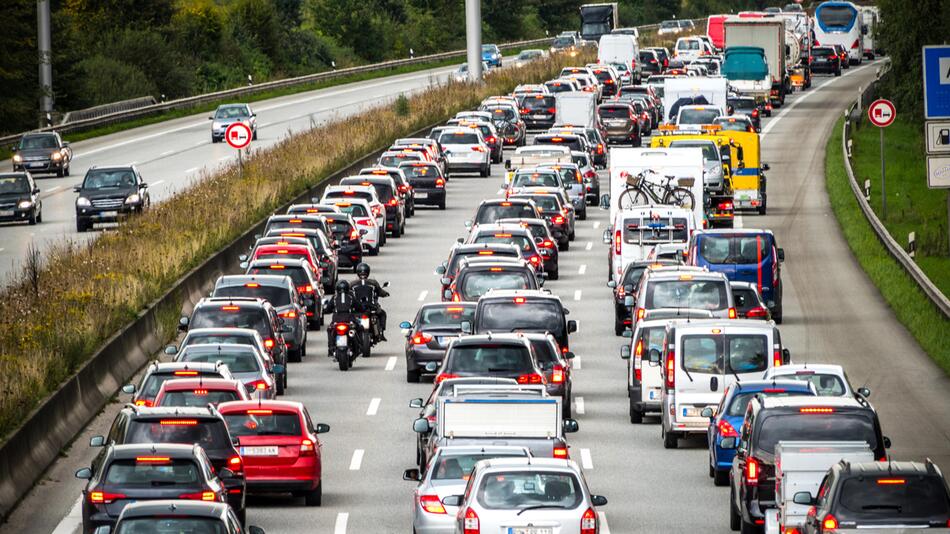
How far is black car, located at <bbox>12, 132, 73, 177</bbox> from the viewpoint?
6944cm

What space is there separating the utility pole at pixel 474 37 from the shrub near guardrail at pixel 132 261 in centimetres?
1358

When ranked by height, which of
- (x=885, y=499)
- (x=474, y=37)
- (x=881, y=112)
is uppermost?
(x=474, y=37)

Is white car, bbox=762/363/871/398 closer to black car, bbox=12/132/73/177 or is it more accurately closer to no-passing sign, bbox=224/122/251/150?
no-passing sign, bbox=224/122/251/150

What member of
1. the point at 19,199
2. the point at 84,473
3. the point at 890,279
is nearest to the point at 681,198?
the point at 890,279

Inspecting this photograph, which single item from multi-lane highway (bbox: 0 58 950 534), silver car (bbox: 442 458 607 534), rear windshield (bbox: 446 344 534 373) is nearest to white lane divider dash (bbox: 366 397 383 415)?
multi-lane highway (bbox: 0 58 950 534)

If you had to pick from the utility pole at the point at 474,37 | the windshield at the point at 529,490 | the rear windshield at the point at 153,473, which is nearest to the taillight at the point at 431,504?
the windshield at the point at 529,490

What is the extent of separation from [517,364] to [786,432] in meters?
7.12

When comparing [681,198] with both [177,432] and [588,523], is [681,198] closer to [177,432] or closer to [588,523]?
[177,432]

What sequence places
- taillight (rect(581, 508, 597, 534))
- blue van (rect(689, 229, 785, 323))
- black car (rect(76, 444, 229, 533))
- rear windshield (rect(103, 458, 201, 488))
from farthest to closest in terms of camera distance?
1. blue van (rect(689, 229, 785, 323))
2. rear windshield (rect(103, 458, 201, 488))
3. black car (rect(76, 444, 229, 533))
4. taillight (rect(581, 508, 597, 534))

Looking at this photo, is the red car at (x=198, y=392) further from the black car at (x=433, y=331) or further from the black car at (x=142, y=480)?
the black car at (x=433, y=331)

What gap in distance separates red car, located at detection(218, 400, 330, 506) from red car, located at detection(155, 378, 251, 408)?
98 cm

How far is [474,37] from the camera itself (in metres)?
86.4

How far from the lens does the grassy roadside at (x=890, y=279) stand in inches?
1450

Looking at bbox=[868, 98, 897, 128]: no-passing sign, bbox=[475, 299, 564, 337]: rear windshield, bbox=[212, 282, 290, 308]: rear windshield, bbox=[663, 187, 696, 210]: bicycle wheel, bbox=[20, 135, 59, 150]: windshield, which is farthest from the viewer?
bbox=[20, 135, 59, 150]: windshield
